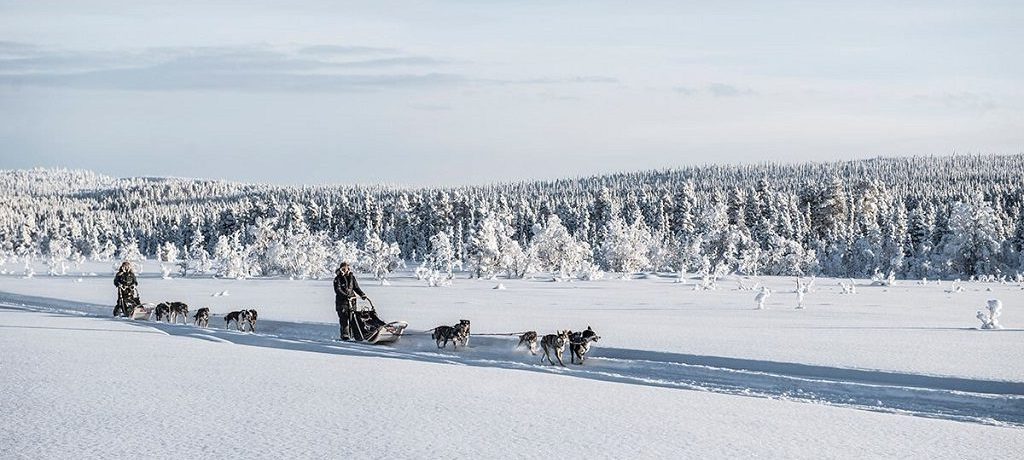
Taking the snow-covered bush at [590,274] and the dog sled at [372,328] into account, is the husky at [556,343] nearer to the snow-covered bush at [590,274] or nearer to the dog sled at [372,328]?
the dog sled at [372,328]

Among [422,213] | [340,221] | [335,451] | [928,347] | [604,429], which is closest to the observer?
[335,451]

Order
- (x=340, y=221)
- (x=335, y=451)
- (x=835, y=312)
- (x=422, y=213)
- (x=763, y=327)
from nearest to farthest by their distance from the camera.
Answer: (x=335, y=451) → (x=763, y=327) → (x=835, y=312) → (x=422, y=213) → (x=340, y=221)

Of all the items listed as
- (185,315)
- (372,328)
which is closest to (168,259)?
(185,315)

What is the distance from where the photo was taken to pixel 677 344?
1479 cm

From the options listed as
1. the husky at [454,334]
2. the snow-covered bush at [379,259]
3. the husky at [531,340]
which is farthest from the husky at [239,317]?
the snow-covered bush at [379,259]

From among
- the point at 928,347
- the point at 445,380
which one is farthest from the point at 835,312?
the point at 445,380

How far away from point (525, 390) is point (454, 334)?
4987mm

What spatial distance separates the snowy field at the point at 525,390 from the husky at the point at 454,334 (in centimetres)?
38

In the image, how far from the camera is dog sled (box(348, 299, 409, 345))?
1602 centimetres

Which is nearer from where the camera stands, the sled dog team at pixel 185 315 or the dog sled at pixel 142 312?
the sled dog team at pixel 185 315

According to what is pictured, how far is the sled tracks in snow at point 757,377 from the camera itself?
389 inches

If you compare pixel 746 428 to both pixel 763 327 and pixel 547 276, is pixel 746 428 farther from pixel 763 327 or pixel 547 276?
pixel 547 276

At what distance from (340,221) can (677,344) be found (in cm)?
9924

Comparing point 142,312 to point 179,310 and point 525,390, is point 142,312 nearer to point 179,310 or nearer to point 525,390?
point 179,310
